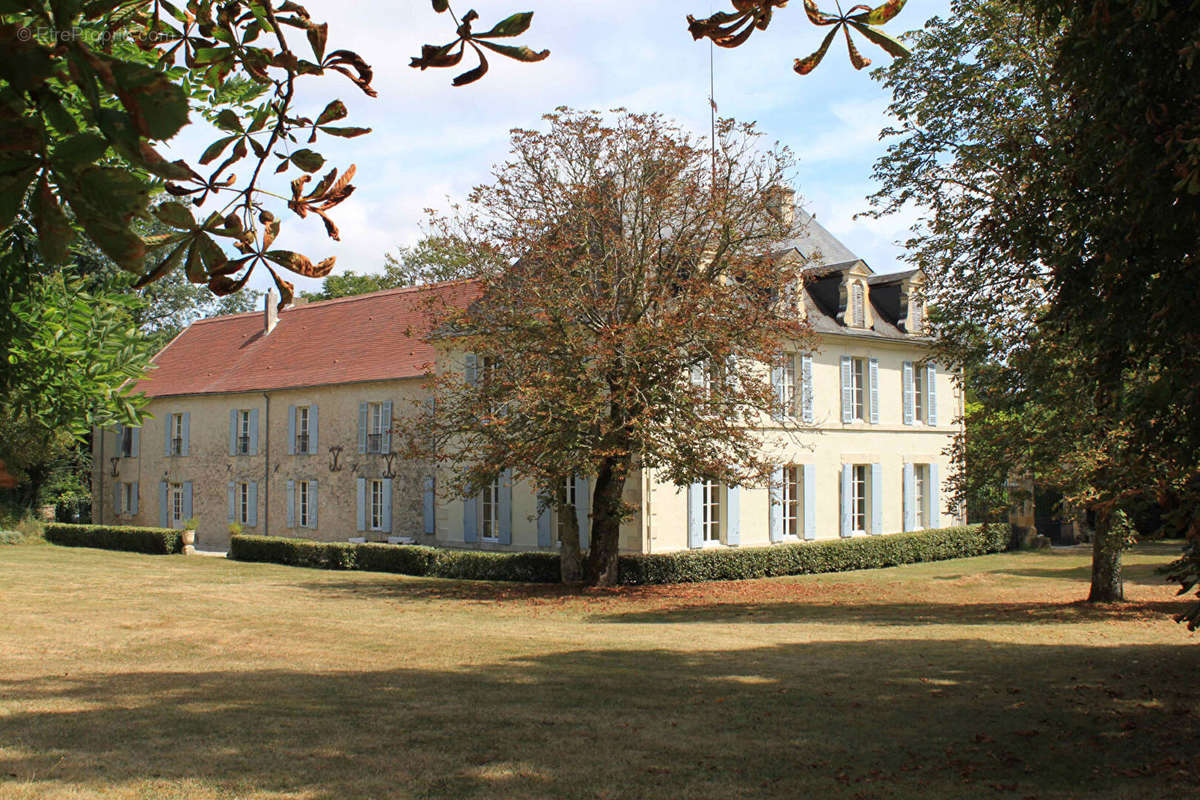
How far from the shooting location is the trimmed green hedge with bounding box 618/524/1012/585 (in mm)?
19828

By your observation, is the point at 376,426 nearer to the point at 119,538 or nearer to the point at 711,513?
the point at 119,538

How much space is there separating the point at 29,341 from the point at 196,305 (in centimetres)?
4199

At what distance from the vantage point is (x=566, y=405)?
16.3 metres

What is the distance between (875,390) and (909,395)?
1789mm

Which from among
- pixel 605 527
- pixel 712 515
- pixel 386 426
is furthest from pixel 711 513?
pixel 386 426

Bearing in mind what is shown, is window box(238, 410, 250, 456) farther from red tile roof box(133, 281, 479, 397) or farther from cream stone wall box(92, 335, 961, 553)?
red tile roof box(133, 281, 479, 397)

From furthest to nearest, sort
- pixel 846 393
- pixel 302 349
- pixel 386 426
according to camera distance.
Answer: pixel 302 349
pixel 386 426
pixel 846 393

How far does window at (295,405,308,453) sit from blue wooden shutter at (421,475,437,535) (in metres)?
5.28

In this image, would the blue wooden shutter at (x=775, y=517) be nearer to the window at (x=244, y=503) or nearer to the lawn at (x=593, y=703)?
the lawn at (x=593, y=703)

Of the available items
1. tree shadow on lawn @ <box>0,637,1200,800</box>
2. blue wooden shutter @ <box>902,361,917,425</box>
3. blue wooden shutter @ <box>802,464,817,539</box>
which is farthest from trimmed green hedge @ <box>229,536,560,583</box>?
blue wooden shutter @ <box>902,361,917,425</box>

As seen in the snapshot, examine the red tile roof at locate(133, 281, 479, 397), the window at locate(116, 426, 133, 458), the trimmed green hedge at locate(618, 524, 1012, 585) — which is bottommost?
the trimmed green hedge at locate(618, 524, 1012, 585)

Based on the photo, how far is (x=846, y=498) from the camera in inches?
1020

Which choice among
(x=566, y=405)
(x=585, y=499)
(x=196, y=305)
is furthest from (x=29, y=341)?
(x=196, y=305)

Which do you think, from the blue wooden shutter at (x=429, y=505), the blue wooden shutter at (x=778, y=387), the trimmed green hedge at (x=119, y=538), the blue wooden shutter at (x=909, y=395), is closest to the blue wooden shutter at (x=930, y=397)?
the blue wooden shutter at (x=909, y=395)
